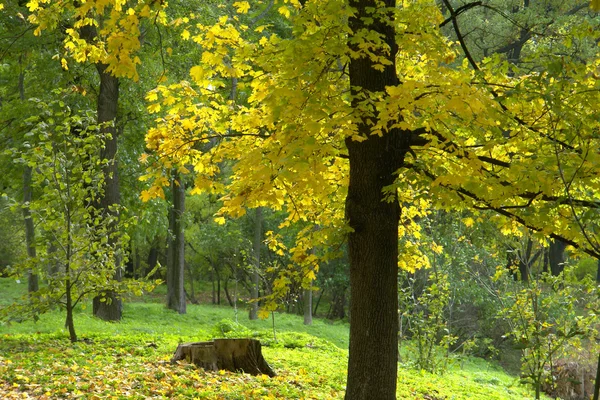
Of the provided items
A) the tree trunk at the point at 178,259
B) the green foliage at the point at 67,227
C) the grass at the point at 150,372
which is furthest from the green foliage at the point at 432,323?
the tree trunk at the point at 178,259

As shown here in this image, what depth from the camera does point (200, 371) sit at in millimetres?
7266

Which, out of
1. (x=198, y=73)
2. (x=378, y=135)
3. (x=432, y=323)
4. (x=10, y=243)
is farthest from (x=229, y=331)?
(x=10, y=243)

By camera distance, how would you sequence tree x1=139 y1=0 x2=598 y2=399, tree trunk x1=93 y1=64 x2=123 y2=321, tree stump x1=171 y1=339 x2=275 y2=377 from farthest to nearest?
tree trunk x1=93 y1=64 x2=123 y2=321 < tree stump x1=171 y1=339 x2=275 y2=377 < tree x1=139 y1=0 x2=598 y2=399

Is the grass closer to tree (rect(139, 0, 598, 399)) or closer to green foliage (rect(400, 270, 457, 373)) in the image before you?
green foliage (rect(400, 270, 457, 373))

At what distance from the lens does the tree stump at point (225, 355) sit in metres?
7.67

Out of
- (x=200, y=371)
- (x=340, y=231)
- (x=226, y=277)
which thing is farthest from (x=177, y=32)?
(x=226, y=277)

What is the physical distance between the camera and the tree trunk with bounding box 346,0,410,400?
5219 mm

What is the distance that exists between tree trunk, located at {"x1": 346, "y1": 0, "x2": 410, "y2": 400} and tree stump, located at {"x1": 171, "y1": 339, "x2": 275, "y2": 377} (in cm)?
274

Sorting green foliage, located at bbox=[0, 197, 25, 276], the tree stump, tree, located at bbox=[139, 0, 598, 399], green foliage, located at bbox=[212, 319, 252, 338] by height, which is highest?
tree, located at bbox=[139, 0, 598, 399]

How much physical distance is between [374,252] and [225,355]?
3314 mm

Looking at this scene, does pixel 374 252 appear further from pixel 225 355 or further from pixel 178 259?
pixel 178 259

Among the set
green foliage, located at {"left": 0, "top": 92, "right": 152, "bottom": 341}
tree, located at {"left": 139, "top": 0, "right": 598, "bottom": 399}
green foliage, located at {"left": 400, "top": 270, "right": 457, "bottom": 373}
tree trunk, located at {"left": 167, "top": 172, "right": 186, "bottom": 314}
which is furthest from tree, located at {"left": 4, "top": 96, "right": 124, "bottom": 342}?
tree trunk, located at {"left": 167, "top": 172, "right": 186, "bottom": 314}

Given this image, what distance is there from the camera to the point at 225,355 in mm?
7781

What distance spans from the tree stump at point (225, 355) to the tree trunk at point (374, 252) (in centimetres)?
274
